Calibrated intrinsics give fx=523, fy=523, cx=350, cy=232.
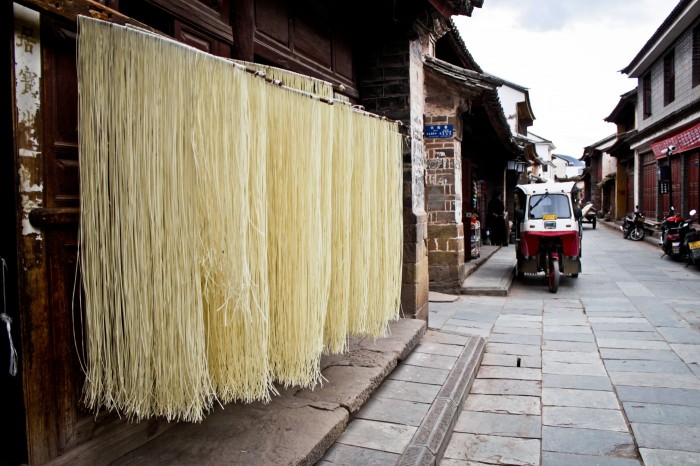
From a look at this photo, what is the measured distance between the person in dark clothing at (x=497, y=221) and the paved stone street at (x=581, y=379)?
6.71m

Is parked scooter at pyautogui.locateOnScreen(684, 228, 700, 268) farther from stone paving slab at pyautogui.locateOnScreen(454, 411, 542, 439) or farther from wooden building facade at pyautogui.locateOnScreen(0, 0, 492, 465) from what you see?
wooden building facade at pyautogui.locateOnScreen(0, 0, 492, 465)

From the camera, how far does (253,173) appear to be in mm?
1956

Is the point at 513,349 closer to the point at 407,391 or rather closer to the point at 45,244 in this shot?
the point at 407,391

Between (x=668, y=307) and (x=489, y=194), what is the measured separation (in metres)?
10.2

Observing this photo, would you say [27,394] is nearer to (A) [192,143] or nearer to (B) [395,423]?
(A) [192,143]

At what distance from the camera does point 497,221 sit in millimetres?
14750

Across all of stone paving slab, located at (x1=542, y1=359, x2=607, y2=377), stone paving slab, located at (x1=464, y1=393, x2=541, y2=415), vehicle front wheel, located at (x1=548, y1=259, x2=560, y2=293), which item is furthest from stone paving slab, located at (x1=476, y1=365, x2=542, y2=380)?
vehicle front wheel, located at (x1=548, y1=259, x2=560, y2=293)

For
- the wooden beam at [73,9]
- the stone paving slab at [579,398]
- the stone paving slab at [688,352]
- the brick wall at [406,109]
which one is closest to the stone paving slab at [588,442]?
the stone paving slab at [579,398]

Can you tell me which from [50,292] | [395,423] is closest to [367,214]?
[395,423]

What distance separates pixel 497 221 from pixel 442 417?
12337 millimetres

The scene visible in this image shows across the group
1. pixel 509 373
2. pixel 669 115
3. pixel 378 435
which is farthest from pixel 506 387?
pixel 669 115

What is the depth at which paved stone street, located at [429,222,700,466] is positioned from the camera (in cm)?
296

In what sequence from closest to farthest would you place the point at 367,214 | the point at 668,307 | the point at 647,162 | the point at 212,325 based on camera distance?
the point at 212,325 < the point at 367,214 < the point at 668,307 < the point at 647,162

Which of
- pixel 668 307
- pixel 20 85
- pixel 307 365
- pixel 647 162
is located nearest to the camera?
pixel 20 85
